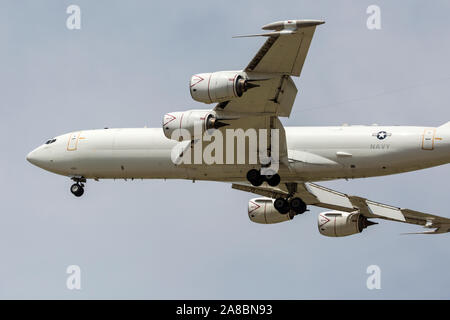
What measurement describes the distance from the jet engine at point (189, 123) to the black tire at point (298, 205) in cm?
837

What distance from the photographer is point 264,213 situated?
64.6 meters

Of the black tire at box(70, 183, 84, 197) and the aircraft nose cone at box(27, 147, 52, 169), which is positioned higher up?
the aircraft nose cone at box(27, 147, 52, 169)

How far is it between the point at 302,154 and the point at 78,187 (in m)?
13.3

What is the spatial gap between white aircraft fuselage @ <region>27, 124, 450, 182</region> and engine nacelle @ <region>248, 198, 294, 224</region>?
7.19m

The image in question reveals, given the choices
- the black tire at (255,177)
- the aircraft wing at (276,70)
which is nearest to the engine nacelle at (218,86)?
the aircraft wing at (276,70)

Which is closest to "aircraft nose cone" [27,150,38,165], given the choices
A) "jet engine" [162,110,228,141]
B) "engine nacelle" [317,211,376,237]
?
"jet engine" [162,110,228,141]

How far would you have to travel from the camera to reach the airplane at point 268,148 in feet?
161

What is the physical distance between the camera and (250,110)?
51.7 m

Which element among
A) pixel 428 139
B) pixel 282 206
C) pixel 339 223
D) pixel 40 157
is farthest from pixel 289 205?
pixel 40 157

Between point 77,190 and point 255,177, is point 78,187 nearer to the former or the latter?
point 77,190

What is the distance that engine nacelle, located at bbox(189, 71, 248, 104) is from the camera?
160 feet

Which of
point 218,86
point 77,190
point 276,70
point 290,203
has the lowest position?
point 290,203

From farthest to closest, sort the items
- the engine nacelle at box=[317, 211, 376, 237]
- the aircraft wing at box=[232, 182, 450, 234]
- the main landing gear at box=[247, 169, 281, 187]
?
Answer: the engine nacelle at box=[317, 211, 376, 237] < the aircraft wing at box=[232, 182, 450, 234] < the main landing gear at box=[247, 169, 281, 187]

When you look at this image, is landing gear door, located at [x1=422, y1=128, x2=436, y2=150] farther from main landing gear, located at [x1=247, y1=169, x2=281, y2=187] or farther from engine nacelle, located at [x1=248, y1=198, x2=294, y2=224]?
engine nacelle, located at [x1=248, y1=198, x2=294, y2=224]
